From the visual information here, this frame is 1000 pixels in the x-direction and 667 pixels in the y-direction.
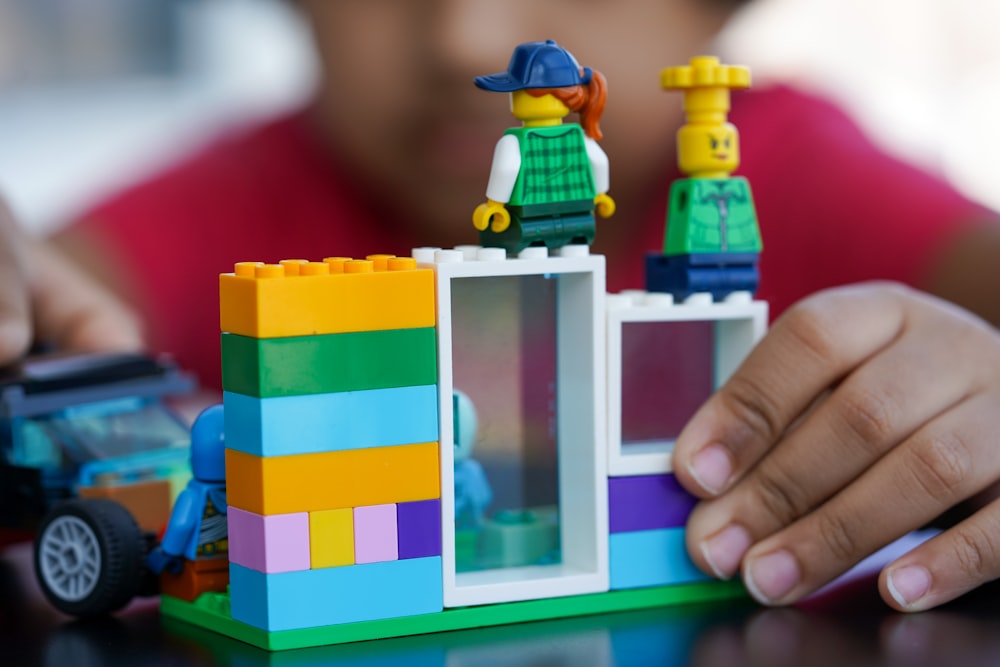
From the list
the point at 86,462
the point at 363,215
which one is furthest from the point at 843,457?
the point at 363,215

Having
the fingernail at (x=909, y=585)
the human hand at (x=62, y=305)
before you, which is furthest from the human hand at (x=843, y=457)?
the human hand at (x=62, y=305)

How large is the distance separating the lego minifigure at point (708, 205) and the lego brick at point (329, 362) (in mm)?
200

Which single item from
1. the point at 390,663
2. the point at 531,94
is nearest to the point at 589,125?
the point at 531,94

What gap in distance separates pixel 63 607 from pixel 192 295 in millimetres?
1280

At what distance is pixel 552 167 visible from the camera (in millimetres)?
706

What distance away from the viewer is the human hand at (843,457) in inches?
27.6

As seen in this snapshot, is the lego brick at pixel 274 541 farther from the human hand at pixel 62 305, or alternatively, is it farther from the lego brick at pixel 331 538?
the human hand at pixel 62 305

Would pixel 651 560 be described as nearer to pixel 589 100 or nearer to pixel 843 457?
pixel 843 457

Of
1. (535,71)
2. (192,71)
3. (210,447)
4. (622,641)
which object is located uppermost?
(192,71)

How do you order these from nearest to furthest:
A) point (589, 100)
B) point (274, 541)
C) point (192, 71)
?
point (274, 541) → point (589, 100) → point (192, 71)

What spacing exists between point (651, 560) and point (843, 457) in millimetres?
138

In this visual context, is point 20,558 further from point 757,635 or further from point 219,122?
point 219,122

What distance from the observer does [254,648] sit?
0.64 meters

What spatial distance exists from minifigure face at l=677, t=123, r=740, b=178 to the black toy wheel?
0.43m
